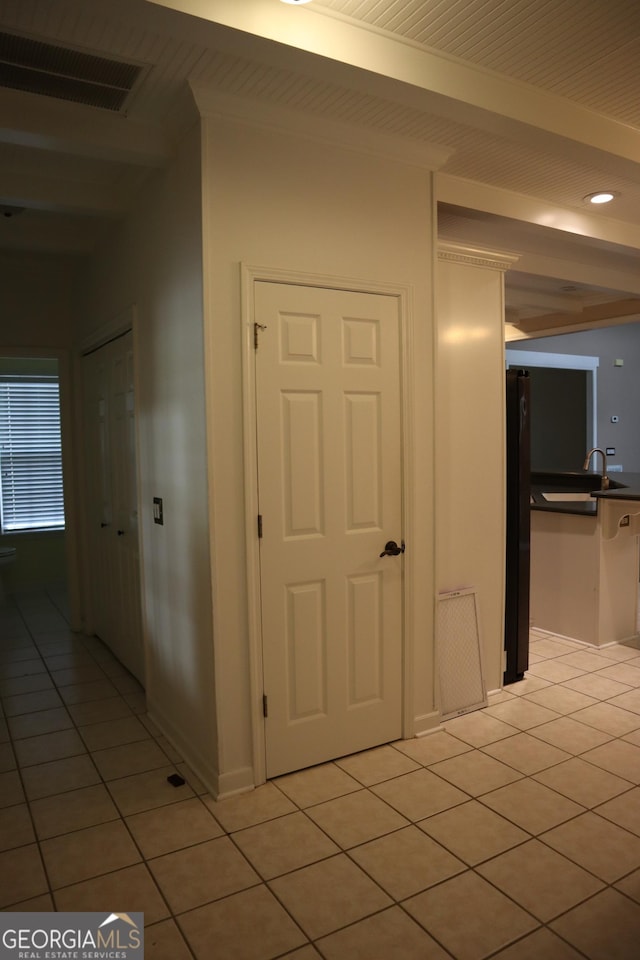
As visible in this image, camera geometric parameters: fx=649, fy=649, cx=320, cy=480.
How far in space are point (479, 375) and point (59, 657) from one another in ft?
10.6

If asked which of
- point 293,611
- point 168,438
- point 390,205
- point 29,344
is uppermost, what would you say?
point 390,205

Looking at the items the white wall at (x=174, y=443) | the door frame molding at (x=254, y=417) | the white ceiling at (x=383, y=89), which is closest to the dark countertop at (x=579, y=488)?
the white ceiling at (x=383, y=89)

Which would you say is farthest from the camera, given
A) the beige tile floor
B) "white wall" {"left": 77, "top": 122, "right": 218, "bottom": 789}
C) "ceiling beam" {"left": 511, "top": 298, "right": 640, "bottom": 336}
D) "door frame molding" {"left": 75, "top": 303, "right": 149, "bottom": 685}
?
"ceiling beam" {"left": 511, "top": 298, "right": 640, "bottom": 336}

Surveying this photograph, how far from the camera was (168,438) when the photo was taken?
292 centimetres

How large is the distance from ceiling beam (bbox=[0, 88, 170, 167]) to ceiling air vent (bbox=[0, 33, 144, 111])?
55 millimetres

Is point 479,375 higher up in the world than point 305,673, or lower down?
higher up

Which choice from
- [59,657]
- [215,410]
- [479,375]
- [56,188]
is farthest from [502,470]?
[59,657]

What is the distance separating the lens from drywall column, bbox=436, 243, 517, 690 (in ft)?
10.8

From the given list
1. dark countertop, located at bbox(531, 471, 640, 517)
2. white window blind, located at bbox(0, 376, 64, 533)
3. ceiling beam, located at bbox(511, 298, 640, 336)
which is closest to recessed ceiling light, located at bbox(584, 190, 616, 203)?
dark countertop, located at bbox(531, 471, 640, 517)

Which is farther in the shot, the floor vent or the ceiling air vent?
the floor vent

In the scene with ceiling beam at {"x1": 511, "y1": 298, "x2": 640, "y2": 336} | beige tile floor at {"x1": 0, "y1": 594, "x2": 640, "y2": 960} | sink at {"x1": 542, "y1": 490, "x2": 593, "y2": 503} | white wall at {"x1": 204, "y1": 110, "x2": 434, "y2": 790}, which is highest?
ceiling beam at {"x1": 511, "y1": 298, "x2": 640, "y2": 336}

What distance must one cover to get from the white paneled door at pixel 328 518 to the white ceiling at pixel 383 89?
29.6 inches

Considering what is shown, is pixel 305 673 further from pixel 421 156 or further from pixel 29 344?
pixel 29 344

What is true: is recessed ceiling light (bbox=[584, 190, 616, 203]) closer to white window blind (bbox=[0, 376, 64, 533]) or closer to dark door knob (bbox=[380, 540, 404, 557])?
dark door knob (bbox=[380, 540, 404, 557])
